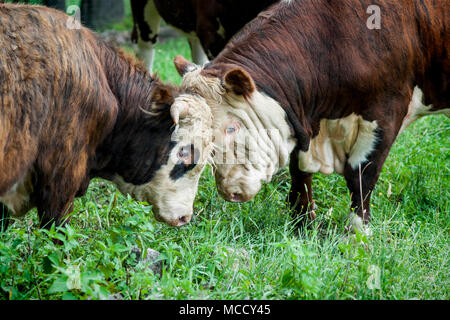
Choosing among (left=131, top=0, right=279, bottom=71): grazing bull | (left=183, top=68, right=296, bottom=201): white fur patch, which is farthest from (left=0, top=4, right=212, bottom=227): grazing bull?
(left=131, top=0, right=279, bottom=71): grazing bull

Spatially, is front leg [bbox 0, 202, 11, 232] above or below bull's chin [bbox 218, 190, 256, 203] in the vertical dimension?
below

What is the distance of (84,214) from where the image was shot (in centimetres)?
504

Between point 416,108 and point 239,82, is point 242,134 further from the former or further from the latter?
point 416,108

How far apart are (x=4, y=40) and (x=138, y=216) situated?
4.36 ft

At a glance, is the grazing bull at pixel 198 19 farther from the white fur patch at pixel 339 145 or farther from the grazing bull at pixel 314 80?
the white fur patch at pixel 339 145

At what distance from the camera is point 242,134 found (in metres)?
4.61

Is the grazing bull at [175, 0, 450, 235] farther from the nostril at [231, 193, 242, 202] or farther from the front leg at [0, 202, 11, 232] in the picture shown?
the front leg at [0, 202, 11, 232]

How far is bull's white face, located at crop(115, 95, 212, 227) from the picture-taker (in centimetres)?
438

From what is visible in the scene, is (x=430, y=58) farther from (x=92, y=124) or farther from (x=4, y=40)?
(x=4, y=40)

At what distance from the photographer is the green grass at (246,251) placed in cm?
381

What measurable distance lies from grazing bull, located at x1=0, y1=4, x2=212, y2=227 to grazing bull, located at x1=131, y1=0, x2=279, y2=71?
1578 millimetres

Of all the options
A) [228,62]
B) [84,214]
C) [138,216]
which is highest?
[228,62]

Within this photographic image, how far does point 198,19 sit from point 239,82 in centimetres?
220
